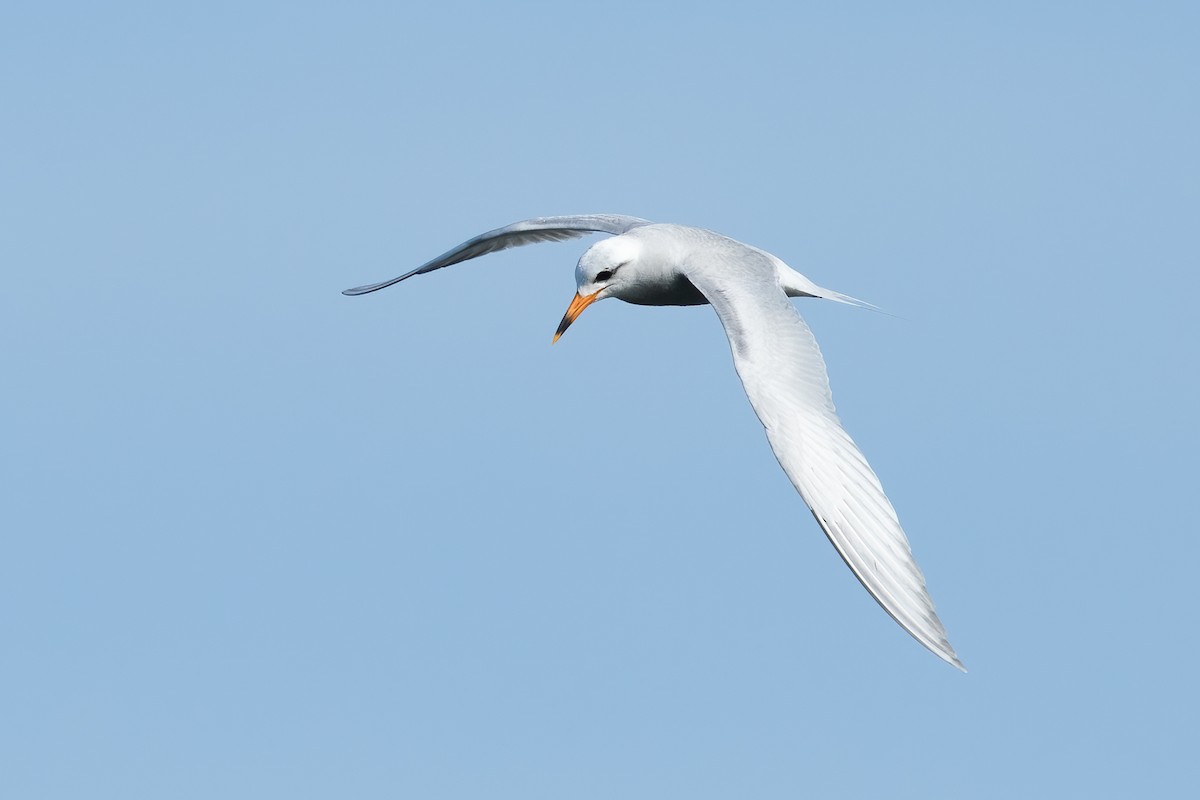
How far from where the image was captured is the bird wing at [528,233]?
20.3 metres

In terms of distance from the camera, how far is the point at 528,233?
2130 cm

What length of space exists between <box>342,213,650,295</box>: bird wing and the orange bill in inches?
85.4

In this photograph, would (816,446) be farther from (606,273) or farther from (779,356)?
(606,273)

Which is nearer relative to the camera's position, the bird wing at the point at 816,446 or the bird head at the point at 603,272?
the bird wing at the point at 816,446

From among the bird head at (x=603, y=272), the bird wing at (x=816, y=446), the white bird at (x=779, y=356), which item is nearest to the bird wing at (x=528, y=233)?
the white bird at (x=779, y=356)

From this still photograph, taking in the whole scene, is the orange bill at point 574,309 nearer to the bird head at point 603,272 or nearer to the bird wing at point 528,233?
the bird head at point 603,272

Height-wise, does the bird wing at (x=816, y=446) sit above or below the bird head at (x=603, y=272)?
below

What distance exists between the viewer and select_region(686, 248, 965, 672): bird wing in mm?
12820

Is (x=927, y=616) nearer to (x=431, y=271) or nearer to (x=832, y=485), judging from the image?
(x=832, y=485)

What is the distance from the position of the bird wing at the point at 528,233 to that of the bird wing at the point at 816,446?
380 centimetres

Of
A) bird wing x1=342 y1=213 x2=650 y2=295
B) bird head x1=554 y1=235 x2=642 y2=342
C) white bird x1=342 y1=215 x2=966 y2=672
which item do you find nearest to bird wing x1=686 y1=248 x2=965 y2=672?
white bird x1=342 y1=215 x2=966 y2=672

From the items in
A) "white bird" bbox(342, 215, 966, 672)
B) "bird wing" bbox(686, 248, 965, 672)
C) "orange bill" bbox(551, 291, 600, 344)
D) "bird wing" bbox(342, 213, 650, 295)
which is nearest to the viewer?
"bird wing" bbox(686, 248, 965, 672)

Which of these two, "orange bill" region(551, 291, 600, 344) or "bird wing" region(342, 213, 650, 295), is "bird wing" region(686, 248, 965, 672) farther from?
"bird wing" region(342, 213, 650, 295)

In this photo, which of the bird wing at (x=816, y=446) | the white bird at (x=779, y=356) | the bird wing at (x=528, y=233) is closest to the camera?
the bird wing at (x=816, y=446)
